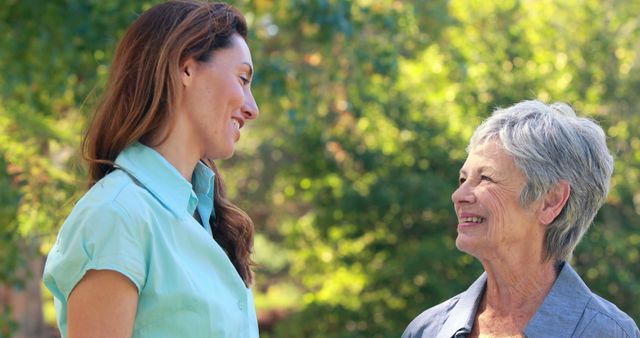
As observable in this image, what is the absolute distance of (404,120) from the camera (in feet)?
26.8

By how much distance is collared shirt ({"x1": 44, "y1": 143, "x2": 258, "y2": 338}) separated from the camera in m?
1.90

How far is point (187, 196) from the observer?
2.14 metres

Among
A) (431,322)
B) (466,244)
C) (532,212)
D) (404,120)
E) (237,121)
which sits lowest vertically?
(404,120)

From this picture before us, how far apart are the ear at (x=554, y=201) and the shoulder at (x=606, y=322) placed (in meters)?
0.25

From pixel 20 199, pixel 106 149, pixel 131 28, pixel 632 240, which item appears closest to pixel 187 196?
pixel 106 149

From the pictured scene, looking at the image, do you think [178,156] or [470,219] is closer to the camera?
[178,156]

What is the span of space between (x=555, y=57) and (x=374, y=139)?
5.53ft

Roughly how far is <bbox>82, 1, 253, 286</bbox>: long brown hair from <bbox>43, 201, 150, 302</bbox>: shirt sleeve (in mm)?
223

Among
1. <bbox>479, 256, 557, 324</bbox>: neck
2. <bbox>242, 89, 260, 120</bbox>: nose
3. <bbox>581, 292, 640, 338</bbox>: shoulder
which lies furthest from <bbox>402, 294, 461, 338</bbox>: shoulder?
<bbox>242, 89, 260, 120</bbox>: nose

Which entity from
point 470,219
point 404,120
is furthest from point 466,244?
point 404,120

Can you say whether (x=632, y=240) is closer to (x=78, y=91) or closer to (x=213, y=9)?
(x=78, y=91)

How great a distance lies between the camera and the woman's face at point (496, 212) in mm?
2553

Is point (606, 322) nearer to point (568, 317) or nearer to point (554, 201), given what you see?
point (568, 317)

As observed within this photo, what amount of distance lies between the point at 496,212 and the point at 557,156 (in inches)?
8.6
